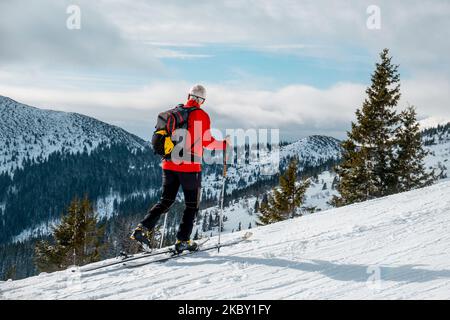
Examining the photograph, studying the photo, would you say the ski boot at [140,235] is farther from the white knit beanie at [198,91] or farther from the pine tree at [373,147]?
the pine tree at [373,147]

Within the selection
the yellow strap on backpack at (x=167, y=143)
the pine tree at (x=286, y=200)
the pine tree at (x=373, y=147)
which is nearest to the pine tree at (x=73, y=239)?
the pine tree at (x=286, y=200)

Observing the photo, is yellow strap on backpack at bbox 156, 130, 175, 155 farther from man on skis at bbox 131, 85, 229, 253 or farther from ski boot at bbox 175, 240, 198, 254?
ski boot at bbox 175, 240, 198, 254

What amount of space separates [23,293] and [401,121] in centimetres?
2611

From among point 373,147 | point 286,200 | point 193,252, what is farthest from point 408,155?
point 193,252

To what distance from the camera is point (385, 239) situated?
23.8 feet

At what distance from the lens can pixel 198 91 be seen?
690cm

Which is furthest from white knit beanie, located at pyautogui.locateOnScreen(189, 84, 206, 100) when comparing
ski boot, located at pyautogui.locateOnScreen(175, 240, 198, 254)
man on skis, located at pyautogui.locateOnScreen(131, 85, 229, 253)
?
ski boot, located at pyautogui.locateOnScreen(175, 240, 198, 254)

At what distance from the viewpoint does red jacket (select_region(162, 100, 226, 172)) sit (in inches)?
263

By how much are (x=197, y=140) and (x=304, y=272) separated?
279 centimetres

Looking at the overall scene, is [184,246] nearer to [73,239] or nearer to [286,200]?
[286,200]

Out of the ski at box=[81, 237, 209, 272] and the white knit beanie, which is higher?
the white knit beanie
